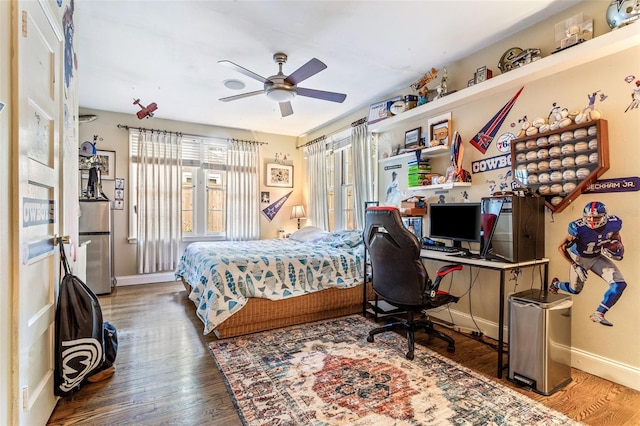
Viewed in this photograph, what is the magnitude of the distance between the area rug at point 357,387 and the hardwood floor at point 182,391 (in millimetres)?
111

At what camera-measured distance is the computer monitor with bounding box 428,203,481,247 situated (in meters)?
2.67

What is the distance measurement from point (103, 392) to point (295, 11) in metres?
2.83

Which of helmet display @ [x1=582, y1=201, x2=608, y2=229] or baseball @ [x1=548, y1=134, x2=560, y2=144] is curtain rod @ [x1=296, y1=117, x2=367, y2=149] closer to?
baseball @ [x1=548, y1=134, x2=560, y2=144]

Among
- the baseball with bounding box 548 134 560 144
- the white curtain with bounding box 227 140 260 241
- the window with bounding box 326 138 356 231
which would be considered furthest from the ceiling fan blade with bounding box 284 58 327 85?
the white curtain with bounding box 227 140 260 241

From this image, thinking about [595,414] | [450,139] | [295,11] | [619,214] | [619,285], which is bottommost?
[595,414]

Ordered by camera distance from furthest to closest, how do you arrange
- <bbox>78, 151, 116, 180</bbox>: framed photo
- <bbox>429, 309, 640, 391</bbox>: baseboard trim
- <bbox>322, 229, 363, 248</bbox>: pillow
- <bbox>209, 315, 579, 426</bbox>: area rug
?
<bbox>78, 151, 116, 180</bbox>: framed photo
<bbox>322, 229, 363, 248</bbox>: pillow
<bbox>429, 309, 640, 391</bbox>: baseboard trim
<bbox>209, 315, 579, 426</bbox>: area rug

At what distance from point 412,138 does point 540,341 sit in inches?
89.3

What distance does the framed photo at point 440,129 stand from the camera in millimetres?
3090

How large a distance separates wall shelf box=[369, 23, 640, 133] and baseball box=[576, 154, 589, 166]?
25.8 inches

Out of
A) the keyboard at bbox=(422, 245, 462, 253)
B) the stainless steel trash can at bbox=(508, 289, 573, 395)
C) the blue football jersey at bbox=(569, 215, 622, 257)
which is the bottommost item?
the stainless steel trash can at bbox=(508, 289, 573, 395)

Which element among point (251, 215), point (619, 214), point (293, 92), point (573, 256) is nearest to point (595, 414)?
point (573, 256)

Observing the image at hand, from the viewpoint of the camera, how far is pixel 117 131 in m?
4.69

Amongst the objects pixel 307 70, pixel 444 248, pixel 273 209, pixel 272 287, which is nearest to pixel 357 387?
pixel 272 287

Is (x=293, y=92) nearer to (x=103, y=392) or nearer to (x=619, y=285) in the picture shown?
(x=103, y=392)
